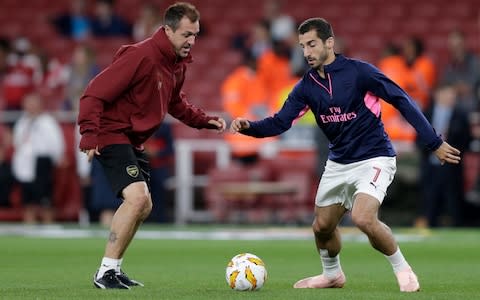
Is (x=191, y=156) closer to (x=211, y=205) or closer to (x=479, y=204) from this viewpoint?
(x=211, y=205)

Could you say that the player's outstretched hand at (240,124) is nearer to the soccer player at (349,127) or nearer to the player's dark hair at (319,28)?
the soccer player at (349,127)

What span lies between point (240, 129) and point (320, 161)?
9746 mm

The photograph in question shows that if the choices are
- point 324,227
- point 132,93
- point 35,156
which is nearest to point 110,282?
point 132,93

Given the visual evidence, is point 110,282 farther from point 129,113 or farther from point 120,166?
point 129,113

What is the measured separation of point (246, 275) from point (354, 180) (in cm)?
115

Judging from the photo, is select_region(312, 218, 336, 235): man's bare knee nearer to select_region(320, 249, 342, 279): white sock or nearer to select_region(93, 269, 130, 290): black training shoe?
select_region(320, 249, 342, 279): white sock

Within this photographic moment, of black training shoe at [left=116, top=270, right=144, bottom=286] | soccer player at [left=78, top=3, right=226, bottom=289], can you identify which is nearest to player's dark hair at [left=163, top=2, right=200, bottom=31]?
soccer player at [left=78, top=3, right=226, bottom=289]

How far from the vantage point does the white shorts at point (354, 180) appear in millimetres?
10039

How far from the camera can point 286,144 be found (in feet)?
73.3

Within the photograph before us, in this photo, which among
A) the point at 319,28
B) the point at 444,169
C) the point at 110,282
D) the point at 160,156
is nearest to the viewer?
the point at 110,282

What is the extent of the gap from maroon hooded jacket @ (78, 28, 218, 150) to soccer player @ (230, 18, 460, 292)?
114cm

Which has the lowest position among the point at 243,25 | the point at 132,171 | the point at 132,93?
the point at 132,171

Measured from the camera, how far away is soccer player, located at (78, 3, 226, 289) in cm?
1004

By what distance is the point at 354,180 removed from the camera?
10156mm
